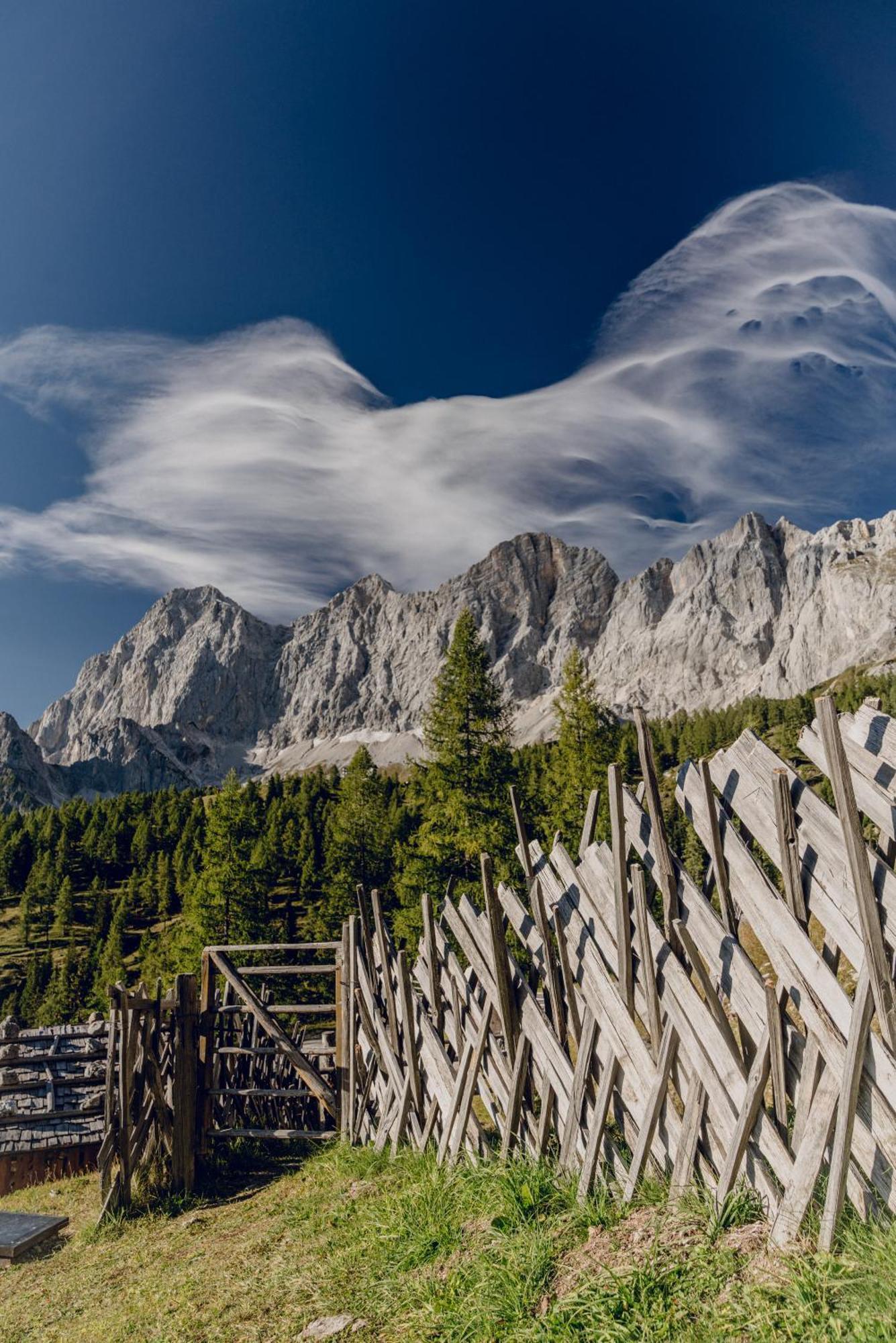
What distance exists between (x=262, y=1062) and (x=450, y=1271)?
38.5 feet

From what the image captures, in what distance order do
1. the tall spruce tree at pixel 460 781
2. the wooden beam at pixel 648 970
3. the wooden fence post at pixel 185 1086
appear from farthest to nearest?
the tall spruce tree at pixel 460 781, the wooden fence post at pixel 185 1086, the wooden beam at pixel 648 970

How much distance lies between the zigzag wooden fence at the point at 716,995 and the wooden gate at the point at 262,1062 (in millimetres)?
4397

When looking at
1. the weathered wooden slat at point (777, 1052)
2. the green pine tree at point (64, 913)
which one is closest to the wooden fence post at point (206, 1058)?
the weathered wooden slat at point (777, 1052)

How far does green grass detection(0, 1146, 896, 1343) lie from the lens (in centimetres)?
298

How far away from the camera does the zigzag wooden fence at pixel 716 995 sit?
3262mm

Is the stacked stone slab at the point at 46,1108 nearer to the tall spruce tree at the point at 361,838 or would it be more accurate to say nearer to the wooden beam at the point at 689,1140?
the wooden beam at the point at 689,1140

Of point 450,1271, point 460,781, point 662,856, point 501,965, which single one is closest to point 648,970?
point 662,856

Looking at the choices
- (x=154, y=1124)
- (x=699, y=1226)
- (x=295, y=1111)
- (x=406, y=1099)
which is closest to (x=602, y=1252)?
(x=699, y=1226)

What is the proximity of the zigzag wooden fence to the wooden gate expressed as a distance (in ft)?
14.4

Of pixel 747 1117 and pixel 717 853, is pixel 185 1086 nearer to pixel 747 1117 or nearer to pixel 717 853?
pixel 747 1117

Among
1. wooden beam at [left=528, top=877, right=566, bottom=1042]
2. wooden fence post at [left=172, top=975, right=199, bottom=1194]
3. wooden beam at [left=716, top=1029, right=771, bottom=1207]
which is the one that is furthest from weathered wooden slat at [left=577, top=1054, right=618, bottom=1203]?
wooden fence post at [left=172, top=975, right=199, bottom=1194]

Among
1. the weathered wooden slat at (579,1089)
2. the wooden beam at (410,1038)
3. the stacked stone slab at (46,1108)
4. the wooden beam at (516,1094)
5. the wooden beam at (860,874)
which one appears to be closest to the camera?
the wooden beam at (860,874)

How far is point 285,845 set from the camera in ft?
220

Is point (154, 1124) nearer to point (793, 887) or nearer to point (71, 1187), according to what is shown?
point (71, 1187)
